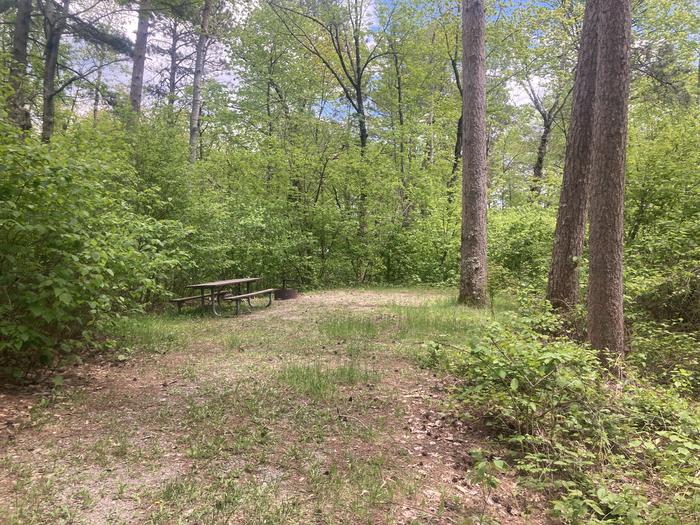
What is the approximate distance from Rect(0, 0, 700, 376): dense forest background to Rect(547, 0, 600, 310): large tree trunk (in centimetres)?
72

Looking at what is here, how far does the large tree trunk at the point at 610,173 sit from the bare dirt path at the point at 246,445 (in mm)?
1922

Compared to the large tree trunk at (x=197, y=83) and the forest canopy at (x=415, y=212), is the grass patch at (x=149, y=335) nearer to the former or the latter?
the forest canopy at (x=415, y=212)

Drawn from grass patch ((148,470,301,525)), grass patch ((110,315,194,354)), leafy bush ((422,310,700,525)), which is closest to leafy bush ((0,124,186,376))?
grass patch ((110,315,194,354))

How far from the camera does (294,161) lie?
13109 mm

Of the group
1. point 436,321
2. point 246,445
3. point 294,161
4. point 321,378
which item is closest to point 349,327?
point 436,321

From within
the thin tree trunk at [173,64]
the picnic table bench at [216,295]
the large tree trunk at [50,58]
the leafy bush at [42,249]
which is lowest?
the picnic table bench at [216,295]

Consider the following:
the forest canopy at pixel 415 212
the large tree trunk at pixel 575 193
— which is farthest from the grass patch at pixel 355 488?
the large tree trunk at pixel 575 193

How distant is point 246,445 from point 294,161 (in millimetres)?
11083

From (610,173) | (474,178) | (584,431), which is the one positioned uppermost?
(474,178)

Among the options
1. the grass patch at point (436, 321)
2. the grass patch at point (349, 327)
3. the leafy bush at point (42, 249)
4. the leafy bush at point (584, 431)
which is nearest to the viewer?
the leafy bush at point (584, 431)

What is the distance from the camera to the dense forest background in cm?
425

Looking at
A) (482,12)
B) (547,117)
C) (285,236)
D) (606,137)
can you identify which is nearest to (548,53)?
(547,117)

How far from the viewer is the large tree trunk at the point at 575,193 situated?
5.93 m

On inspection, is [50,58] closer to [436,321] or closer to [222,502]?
[436,321]
